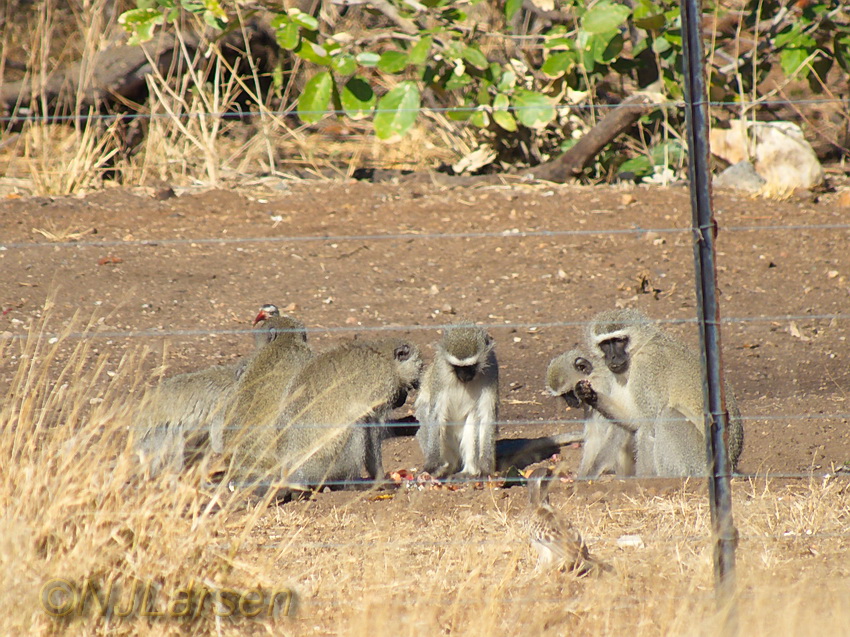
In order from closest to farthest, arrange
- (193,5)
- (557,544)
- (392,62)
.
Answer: (557,544) < (193,5) < (392,62)

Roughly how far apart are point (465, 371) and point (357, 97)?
3.15m

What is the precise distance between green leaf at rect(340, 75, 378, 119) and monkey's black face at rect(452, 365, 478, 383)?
3000 mm

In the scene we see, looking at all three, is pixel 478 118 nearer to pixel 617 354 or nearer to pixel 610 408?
pixel 617 354

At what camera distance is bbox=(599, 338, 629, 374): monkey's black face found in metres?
5.71

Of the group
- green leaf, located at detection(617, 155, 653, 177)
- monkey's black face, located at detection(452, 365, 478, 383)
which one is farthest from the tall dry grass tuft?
green leaf, located at detection(617, 155, 653, 177)

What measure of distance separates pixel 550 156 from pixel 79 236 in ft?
16.3

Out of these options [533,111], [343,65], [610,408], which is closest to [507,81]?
Answer: [533,111]

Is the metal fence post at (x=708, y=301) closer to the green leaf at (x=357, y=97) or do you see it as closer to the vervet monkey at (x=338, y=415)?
the vervet monkey at (x=338, y=415)

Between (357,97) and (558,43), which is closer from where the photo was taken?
(357,97)

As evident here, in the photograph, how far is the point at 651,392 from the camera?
5.65 meters

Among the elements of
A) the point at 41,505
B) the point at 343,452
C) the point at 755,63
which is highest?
the point at 755,63

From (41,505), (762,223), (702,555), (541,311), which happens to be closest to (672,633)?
(702,555)

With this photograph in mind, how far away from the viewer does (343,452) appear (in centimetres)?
582

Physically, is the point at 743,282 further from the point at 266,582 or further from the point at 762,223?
the point at 266,582
